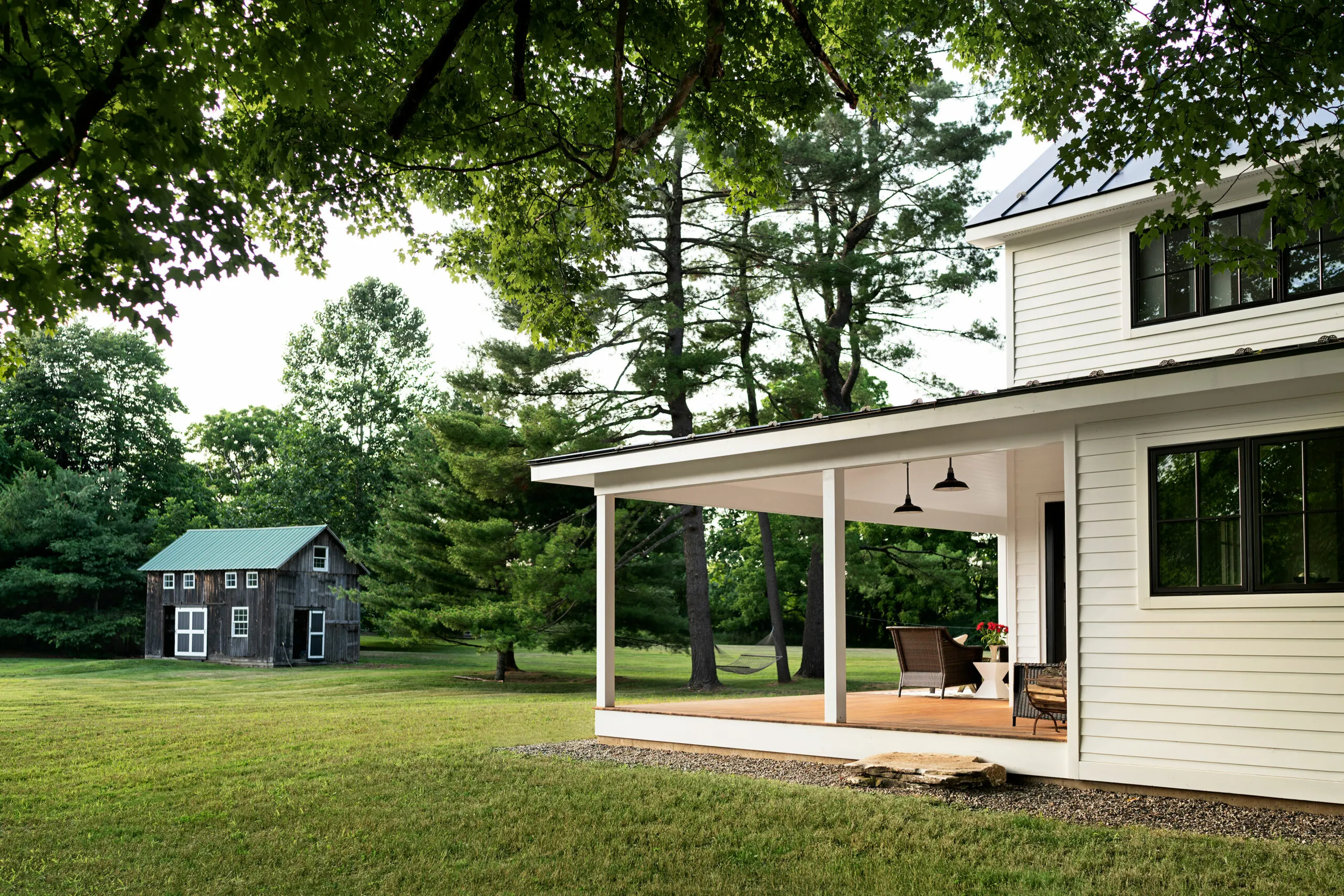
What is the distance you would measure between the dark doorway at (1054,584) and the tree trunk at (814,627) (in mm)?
10752

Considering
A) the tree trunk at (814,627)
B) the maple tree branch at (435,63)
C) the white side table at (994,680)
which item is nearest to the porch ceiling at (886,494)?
the white side table at (994,680)

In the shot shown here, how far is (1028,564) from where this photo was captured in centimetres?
1250

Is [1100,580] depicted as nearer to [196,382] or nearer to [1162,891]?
[1162,891]

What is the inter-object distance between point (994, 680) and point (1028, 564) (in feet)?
4.59

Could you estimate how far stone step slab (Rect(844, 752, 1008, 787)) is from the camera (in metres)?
7.92

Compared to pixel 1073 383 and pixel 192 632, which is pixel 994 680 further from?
pixel 192 632

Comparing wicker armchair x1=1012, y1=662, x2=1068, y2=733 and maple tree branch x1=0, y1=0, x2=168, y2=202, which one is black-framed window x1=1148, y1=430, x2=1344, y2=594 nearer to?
wicker armchair x1=1012, y1=662, x2=1068, y2=733

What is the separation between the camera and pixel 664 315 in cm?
2128

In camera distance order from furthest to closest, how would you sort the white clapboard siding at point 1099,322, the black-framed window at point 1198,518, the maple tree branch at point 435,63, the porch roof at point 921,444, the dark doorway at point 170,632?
1. the dark doorway at point 170,632
2. the white clapboard siding at point 1099,322
3. the black-framed window at point 1198,518
4. the porch roof at point 921,444
5. the maple tree branch at point 435,63

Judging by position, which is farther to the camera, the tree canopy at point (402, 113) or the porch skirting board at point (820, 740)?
the porch skirting board at point (820, 740)

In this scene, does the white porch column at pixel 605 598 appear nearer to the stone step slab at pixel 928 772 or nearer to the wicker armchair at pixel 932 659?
the wicker armchair at pixel 932 659

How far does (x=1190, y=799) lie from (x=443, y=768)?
5.84 meters

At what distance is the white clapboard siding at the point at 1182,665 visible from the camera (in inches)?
273

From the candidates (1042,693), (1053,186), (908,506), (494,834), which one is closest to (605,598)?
(908,506)
